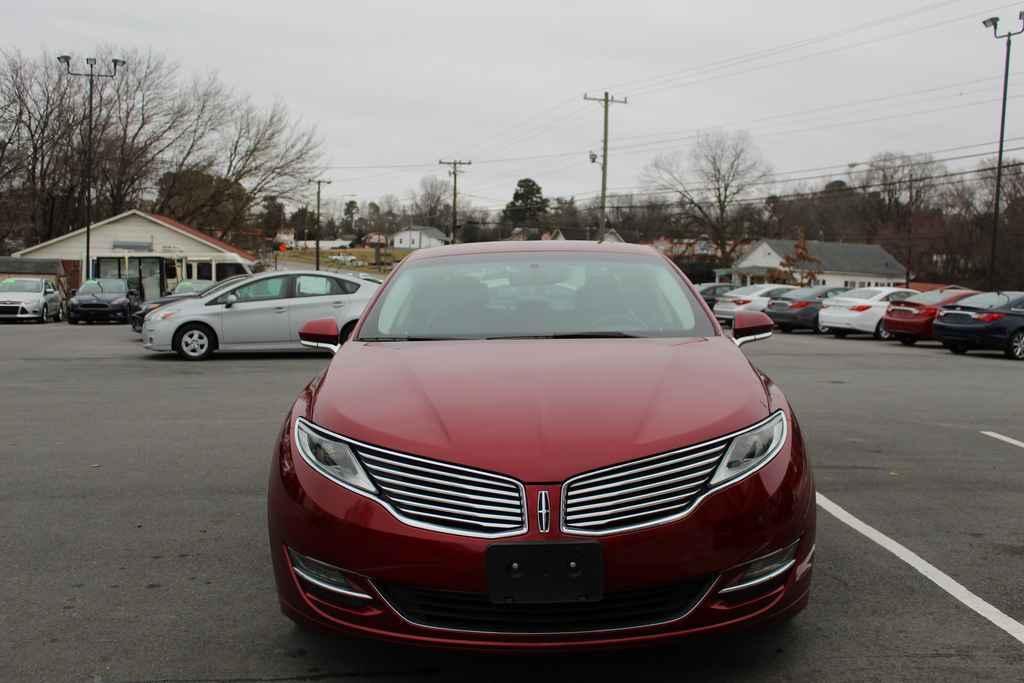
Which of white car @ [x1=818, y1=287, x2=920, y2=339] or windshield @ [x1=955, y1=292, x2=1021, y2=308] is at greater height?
windshield @ [x1=955, y1=292, x2=1021, y2=308]

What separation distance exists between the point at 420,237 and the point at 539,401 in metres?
108

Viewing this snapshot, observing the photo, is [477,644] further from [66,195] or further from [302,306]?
[66,195]

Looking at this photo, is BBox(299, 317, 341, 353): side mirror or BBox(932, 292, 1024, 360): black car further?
BBox(932, 292, 1024, 360): black car

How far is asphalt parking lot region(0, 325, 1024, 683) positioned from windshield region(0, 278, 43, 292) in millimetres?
22787

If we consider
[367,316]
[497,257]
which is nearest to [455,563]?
[367,316]

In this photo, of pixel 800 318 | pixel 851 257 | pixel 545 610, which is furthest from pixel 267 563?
pixel 851 257

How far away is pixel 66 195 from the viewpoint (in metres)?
62.3

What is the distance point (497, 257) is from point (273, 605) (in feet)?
6.63

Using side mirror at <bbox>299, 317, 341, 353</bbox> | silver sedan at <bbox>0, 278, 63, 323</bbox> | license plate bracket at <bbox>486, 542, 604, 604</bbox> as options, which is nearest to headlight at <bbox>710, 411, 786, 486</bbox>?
license plate bracket at <bbox>486, 542, 604, 604</bbox>

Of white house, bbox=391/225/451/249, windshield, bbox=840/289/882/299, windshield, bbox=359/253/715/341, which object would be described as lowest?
windshield, bbox=840/289/882/299

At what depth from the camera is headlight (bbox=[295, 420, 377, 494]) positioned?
296 centimetres

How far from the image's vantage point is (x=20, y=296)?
29297 mm

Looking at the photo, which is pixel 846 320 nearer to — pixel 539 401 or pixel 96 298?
pixel 96 298

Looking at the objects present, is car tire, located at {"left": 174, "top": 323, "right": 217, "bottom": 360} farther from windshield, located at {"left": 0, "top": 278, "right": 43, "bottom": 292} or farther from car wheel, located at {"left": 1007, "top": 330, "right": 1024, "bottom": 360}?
windshield, located at {"left": 0, "top": 278, "right": 43, "bottom": 292}
